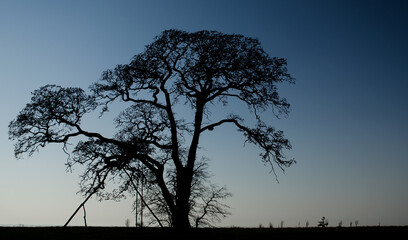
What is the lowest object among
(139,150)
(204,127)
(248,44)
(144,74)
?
(139,150)

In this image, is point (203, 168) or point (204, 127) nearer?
point (204, 127)

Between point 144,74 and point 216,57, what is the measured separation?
3851 millimetres

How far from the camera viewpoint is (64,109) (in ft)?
66.8

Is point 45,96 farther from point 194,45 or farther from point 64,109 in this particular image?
point 194,45

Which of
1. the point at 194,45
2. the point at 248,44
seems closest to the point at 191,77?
the point at 194,45

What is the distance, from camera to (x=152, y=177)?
67.1ft

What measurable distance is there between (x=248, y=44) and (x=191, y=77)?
341cm
